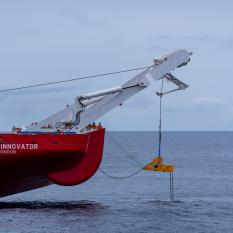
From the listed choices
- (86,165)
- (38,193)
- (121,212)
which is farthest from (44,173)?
(38,193)

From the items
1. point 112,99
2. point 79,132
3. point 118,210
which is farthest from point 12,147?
point 118,210

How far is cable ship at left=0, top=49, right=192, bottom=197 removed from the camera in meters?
31.4

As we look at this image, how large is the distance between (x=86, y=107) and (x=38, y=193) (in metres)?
12.9

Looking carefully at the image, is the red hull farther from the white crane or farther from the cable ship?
the white crane

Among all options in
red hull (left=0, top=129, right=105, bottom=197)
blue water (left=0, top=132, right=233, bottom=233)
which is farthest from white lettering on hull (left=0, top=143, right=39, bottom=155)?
blue water (left=0, top=132, right=233, bottom=233)

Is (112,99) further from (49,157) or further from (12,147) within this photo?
(12,147)

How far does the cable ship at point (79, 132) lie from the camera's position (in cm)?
3138

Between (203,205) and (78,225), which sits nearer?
(78,225)

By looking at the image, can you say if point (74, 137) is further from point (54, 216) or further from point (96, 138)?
point (54, 216)

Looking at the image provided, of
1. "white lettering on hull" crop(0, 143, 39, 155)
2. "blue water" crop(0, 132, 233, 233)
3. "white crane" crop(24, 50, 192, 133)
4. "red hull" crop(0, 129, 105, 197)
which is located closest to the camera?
"blue water" crop(0, 132, 233, 233)

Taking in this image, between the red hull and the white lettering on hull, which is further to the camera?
the red hull

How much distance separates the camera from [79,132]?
1272 inches

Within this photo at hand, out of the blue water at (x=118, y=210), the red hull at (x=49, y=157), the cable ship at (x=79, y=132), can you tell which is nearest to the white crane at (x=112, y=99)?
the cable ship at (x=79, y=132)

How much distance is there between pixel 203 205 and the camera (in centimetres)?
3703
